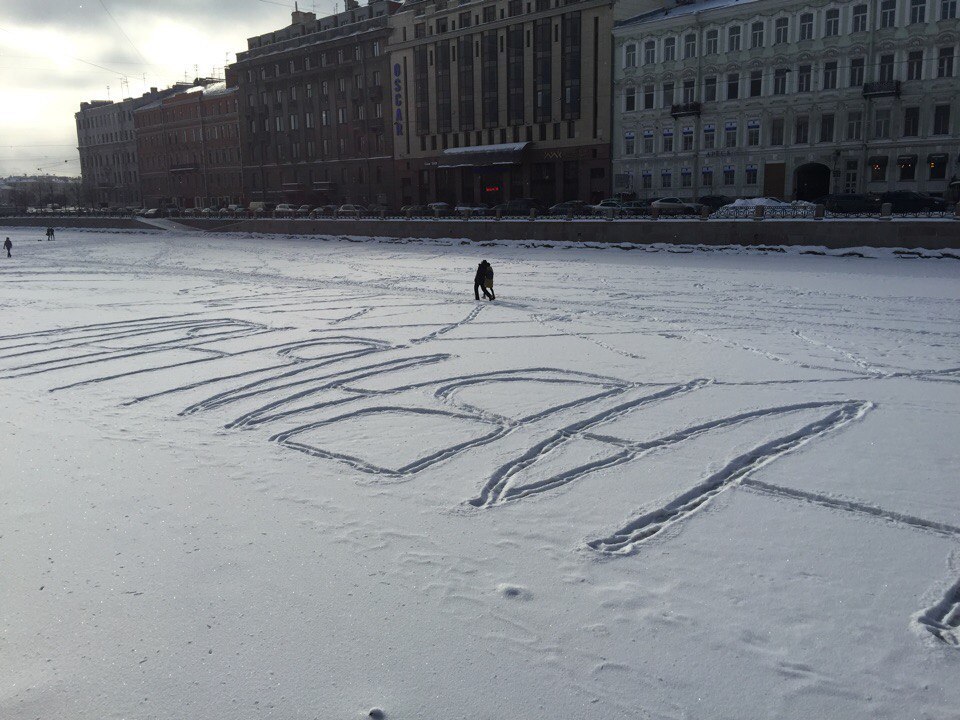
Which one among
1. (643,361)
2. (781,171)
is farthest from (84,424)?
(781,171)

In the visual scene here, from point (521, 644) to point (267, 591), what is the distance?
1.80 metres

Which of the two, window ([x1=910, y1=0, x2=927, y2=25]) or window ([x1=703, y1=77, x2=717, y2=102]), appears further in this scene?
window ([x1=703, y1=77, x2=717, y2=102])

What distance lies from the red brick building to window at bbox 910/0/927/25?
208ft

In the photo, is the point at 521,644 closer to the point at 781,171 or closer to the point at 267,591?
the point at 267,591

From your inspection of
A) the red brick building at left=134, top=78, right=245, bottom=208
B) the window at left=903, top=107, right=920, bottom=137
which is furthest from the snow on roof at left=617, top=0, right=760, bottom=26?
the red brick building at left=134, top=78, right=245, bottom=208

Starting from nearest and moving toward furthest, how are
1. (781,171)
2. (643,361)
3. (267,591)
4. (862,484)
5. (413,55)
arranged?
(267,591) < (862,484) < (643,361) < (781,171) < (413,55)

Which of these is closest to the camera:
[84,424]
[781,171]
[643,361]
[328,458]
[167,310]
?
[328,458]

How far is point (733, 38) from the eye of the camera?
148 ft

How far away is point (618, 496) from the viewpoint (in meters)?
6.72

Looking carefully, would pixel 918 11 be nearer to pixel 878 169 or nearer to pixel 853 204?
pixel 878 169

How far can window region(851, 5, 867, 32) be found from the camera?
4056 centimetres

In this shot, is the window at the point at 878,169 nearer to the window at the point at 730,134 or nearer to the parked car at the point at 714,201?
the window at the point at 730,134

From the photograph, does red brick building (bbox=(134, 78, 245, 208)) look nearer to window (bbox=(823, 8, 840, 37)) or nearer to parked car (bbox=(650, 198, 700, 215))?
parked car (bbox=(650, 198, 700, 215))

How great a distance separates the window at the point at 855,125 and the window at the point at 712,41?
903 centimetres
